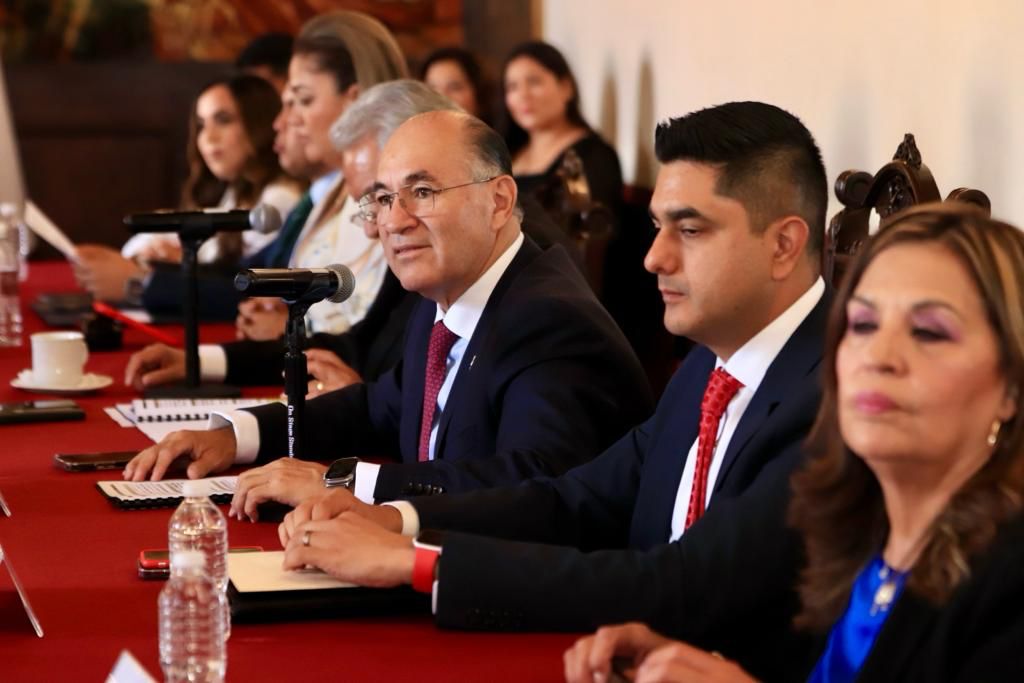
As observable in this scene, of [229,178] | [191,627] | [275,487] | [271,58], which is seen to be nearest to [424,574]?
[191,627]

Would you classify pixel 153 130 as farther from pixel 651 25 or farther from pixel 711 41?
pixel 711 41

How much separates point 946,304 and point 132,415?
2.16 m

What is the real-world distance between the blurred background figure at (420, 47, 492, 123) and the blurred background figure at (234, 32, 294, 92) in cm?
89

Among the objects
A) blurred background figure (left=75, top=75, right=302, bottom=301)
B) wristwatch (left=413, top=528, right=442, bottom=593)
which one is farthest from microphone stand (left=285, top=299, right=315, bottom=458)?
blurred background figure (left=75, top=75, right=302, bottom=301)

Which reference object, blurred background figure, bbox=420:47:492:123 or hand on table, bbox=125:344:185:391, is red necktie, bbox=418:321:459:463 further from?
blurred background figure, bbox=420:47:492:123

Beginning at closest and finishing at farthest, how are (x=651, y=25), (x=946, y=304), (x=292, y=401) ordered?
1. (x=946, y=304)
2. (x=292, y=401)
3. (x=651, y=25)

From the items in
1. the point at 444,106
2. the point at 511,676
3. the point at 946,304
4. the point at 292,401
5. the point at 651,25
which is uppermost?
the point at 651,25

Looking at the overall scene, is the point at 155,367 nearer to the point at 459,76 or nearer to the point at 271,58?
the point at 271,58

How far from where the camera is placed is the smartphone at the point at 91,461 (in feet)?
9.29

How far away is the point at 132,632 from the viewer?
1.93 metres

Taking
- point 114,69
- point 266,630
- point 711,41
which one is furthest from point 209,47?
point 266,630

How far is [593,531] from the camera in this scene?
2428 millimetres

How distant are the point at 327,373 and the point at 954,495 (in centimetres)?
235

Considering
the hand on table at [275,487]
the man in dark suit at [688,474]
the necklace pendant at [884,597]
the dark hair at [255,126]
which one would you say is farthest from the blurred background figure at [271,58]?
the necklace pendant at [884,597]
